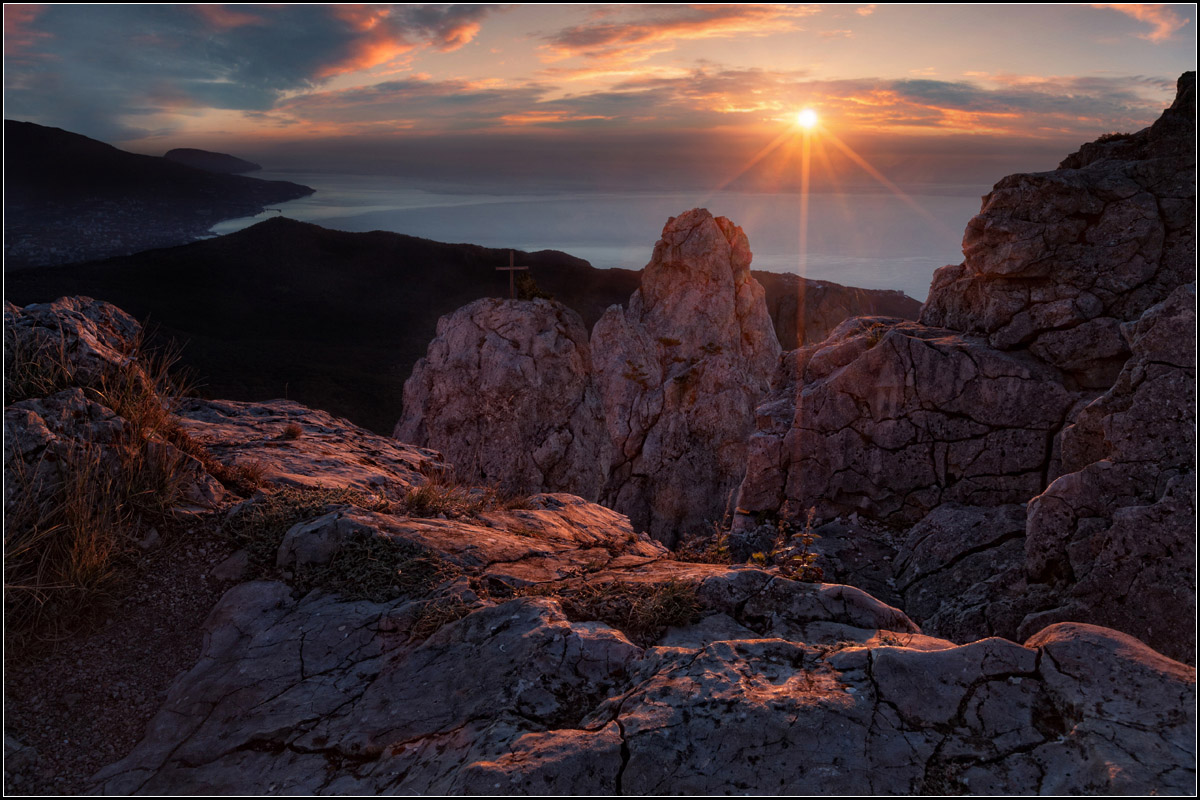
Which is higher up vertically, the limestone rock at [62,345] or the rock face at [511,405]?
the limestone rock at [62,345]

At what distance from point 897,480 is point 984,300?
2977 mm

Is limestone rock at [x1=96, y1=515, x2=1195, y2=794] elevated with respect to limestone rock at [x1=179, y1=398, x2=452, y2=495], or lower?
lower

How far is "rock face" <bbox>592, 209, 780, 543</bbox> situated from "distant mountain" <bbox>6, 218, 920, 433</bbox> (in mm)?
21510

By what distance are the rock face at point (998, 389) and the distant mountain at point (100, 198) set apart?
8701 cm

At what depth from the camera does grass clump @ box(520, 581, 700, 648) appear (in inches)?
174

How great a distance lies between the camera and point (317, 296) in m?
75.5

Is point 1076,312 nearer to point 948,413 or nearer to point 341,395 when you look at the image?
point 948,413

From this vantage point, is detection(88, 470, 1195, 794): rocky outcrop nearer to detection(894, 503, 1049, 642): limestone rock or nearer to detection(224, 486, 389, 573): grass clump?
detection(224, 486, 389, 573): grass clump

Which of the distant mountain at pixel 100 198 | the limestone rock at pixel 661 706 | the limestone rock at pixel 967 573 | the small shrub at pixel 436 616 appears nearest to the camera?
the limestone rock at pixel 661 706

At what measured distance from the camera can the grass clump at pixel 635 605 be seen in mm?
4418

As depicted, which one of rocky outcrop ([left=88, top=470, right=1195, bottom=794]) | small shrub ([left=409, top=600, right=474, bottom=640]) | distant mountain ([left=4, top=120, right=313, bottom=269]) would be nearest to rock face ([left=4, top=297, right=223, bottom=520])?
rocky outcrop ([left=88, top=470, right=1195, bottom=794])

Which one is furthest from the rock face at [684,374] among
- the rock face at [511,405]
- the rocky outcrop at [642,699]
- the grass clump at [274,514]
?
the rocky outcrop at [642,699]

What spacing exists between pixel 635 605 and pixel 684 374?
77.6 ft

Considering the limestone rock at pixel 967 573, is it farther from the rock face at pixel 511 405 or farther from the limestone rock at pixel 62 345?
the rock face at pixel 511 405
